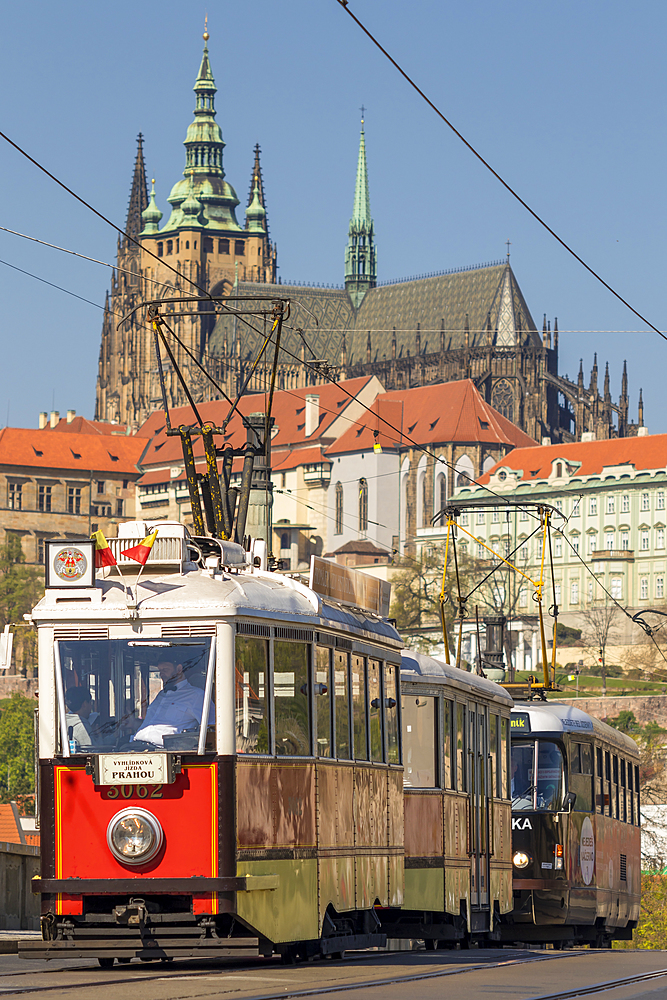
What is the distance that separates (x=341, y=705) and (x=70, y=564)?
8.06 ft

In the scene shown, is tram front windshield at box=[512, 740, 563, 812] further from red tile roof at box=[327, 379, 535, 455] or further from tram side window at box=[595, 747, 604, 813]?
red tile roof at box=[327, 379, 535, 455]

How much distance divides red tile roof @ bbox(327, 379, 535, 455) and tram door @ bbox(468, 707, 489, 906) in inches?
5572

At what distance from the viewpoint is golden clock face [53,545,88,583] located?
13.1 m

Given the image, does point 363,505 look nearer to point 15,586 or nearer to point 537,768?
point 15,586

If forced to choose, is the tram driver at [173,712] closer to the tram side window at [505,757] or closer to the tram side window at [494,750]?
the tram side window at [494,750]

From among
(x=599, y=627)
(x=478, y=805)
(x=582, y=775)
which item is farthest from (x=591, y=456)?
(x=478, y=805)

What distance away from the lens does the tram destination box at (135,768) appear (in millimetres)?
12516

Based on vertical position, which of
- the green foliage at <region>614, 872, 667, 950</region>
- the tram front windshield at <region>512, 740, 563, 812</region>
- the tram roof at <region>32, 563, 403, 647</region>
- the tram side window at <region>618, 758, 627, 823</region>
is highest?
the tram roof at <region>32, 563, 403, 647</region>

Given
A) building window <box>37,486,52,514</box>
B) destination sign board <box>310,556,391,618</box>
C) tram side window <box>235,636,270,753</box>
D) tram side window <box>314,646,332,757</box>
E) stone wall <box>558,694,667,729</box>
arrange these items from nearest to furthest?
tram side window <box>235,636,270,753</box> → tram side window <box>314,646,332,757</box> → destination sign board <box>310,556,391,618</box> → stone wall <box>558,694,667,729</box> → building window <box>37,486,52,514</box>

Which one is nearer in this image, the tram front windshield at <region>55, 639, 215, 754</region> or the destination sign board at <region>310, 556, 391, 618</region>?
the tram front windshield at <region>55, 639, 215, 754</region>

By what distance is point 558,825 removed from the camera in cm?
2297

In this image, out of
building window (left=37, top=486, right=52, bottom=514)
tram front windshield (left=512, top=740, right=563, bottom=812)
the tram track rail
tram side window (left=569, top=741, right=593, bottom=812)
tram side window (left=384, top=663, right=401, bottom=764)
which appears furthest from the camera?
building window (left=37, top=486, right=52, bottom=514)

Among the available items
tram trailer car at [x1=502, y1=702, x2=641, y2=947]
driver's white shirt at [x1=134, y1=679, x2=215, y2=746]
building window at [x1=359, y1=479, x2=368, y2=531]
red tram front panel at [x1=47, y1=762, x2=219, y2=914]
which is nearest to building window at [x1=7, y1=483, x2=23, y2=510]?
building window at [x1=359, y1=479, x2=368, y2=531]

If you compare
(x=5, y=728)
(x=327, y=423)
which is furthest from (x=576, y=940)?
(x=327, y=423)
